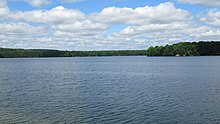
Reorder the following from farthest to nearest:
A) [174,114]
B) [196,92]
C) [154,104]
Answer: [196,92] < [154,104] < [174,114]

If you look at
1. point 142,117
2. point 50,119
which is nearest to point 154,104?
point 142,117

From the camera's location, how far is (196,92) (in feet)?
114

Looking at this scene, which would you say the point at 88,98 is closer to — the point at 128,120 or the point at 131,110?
the point at 131,110

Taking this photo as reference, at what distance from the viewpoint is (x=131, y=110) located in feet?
81.6

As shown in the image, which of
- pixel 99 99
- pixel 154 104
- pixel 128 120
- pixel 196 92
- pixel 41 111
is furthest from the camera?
pixel 196 92

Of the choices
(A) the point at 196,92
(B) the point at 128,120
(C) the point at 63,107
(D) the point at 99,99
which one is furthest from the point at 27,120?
(A) the point at 196,92

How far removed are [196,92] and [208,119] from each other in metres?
13.4

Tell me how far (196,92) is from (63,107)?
56.0 feet

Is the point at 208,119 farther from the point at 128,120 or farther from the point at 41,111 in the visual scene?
the point at 41,111

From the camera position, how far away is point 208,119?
71.1ft

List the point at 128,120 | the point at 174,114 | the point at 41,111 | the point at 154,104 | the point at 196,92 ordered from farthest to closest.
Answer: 1. the point at 196,92
2. the point at 154,104
3. the point at 41,111
4. the point at 174,114
5. the point at 128,120

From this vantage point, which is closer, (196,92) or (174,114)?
(174,114)

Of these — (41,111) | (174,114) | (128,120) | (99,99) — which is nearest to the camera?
(128,120)

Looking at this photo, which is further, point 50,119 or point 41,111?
point 41,111
